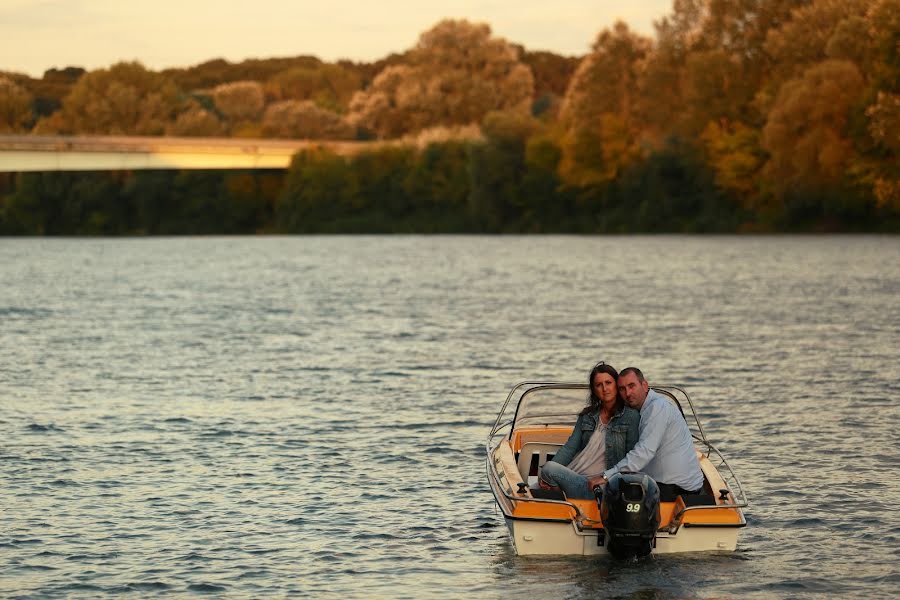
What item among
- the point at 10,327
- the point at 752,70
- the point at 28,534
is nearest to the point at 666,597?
the point at 28,534

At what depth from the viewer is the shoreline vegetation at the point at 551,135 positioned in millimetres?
77938

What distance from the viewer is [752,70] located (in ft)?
296

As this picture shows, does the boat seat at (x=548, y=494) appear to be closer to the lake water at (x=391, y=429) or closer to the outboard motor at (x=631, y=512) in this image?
the lake water at (x=391, y=429)

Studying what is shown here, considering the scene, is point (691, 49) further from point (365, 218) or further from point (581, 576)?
point (581, 576)

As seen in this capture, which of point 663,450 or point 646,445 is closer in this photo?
point 646,445

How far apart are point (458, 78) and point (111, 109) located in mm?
30244

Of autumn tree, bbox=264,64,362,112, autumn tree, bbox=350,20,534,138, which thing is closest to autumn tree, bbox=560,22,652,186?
autumn tree, bbox=350,20,534,138

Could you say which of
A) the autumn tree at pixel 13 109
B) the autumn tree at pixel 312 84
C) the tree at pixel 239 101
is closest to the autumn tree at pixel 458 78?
the tree at pixel 239 101

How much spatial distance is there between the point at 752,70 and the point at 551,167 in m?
18.1

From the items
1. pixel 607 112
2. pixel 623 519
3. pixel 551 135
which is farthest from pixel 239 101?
pixel 623 519

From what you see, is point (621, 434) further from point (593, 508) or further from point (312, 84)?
point (312, 84)

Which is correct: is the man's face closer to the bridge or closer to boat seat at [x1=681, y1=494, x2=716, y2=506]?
boat seat at [x1=681, y1=494, x2=716, y2=506]

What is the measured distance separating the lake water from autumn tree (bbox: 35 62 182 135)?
230 feet

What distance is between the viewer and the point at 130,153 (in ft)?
309
